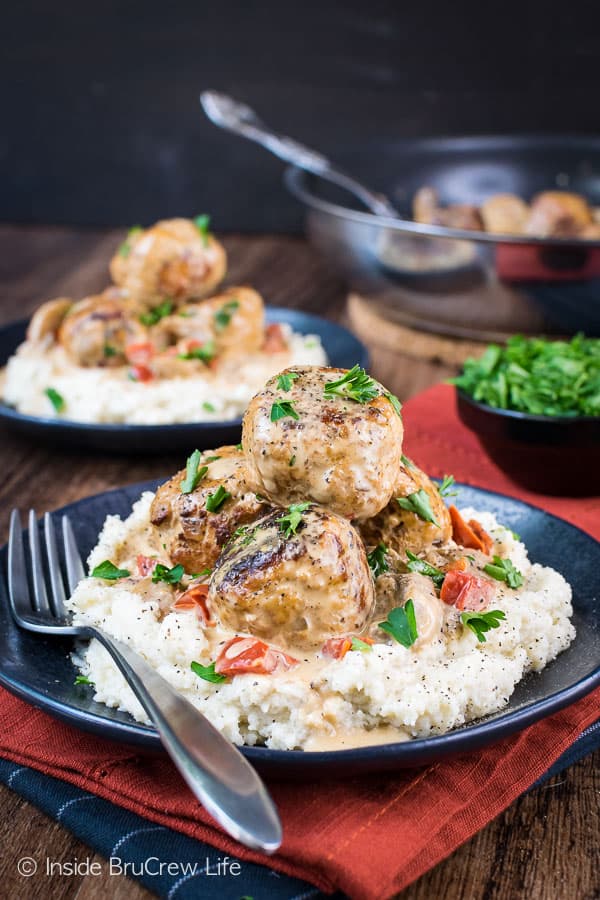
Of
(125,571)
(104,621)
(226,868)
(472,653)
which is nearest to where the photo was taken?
(226,868)

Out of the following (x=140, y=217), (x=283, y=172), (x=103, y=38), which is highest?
(x=103, y=38)

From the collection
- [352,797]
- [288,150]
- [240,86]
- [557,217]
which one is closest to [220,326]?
[288,150]

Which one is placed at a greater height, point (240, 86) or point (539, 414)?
point (539, 414)

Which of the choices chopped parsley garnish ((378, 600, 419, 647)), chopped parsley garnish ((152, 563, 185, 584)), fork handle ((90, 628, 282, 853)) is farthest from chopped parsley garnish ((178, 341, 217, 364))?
fork handle ((90, 628, 282, 853))

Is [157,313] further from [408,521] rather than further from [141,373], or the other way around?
[408,521]

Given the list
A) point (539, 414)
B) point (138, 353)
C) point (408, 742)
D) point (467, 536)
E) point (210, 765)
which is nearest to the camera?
point (210, 765)

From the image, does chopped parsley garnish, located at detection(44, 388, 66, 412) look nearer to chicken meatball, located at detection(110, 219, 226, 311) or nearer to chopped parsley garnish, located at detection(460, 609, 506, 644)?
chicken meatball, located at detection(110, 219, 226, 311)

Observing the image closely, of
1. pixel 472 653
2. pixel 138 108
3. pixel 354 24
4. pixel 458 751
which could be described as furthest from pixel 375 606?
pixel 138 108

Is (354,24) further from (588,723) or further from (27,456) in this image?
(588,723)
